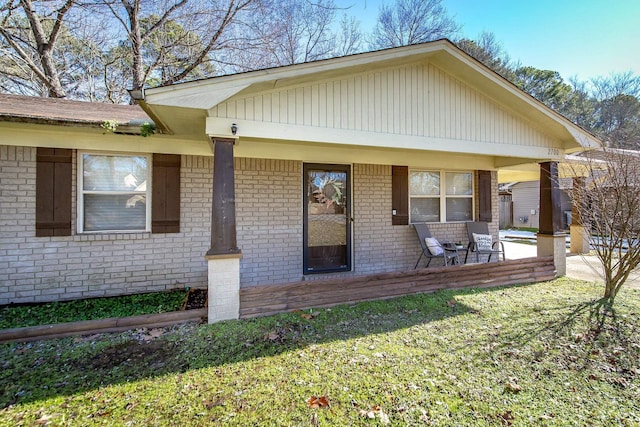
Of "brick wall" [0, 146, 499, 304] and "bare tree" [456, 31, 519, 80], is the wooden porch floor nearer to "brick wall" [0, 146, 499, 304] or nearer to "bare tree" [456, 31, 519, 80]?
"brick wall" [0, 146, 499, 304]

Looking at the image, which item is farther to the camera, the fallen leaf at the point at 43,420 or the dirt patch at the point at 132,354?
the dirt patch at the point at 132,354

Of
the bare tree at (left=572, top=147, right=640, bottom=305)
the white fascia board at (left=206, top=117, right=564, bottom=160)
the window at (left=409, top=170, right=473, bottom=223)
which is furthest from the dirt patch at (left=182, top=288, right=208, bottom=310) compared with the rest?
the bare tree at (left=572, top=147, right=640, bottom=305)

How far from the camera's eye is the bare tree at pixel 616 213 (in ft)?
14.0

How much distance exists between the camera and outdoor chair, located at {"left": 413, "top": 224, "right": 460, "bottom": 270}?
5895 millimetres

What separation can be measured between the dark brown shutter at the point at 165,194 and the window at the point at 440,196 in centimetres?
461

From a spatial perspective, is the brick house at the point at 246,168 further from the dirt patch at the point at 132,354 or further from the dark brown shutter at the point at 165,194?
the dirt patch at the point at 132,354

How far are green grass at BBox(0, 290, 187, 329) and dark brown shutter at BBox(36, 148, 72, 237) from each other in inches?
40.9

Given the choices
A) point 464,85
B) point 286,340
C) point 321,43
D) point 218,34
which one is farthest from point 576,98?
point 286,340

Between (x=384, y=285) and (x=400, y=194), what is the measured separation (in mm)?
2373

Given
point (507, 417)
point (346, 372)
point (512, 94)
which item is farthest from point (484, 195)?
point (346, 372)

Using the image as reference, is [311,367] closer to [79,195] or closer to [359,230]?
[359,230]

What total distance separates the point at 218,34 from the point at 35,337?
1026 centimetres

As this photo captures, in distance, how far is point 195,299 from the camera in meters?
4.49

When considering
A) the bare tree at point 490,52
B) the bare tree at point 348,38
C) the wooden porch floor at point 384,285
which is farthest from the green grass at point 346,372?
the bare tree at point 490,52
